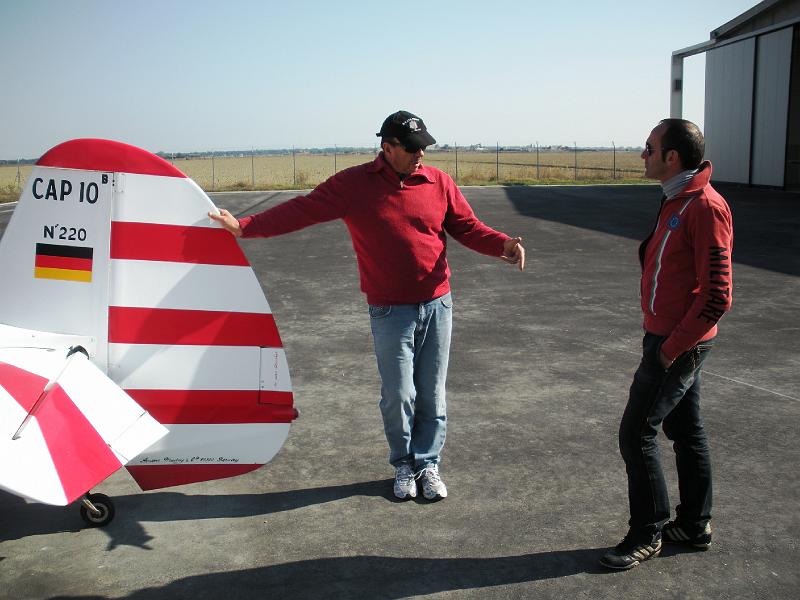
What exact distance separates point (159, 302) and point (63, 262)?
43cm

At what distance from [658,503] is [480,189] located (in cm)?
2536

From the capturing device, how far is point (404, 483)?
152 inches

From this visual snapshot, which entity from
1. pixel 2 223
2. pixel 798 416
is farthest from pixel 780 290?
pixel 2 223

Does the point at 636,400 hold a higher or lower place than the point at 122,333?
lower

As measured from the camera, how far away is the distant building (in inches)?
952

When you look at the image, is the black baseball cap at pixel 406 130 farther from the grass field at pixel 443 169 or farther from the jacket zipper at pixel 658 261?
the grass field at pixel 443 169

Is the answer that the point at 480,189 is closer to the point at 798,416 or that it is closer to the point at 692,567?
the point at 798,416

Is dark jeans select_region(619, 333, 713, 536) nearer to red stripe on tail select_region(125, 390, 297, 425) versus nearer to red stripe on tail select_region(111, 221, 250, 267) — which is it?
red stripe on tail select_region(125, 390, 297, 425)

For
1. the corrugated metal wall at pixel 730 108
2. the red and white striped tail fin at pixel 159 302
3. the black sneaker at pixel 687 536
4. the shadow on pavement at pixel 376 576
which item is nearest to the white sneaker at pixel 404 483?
the shadow on pavement at pixel 376 576

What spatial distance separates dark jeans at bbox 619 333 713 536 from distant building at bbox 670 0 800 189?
23584 mm

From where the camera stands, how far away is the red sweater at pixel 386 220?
12.2 feet

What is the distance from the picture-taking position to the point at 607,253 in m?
12.1

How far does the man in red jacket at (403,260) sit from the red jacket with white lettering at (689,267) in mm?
937

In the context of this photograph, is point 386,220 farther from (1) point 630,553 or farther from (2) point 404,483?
(1) point 630,553
